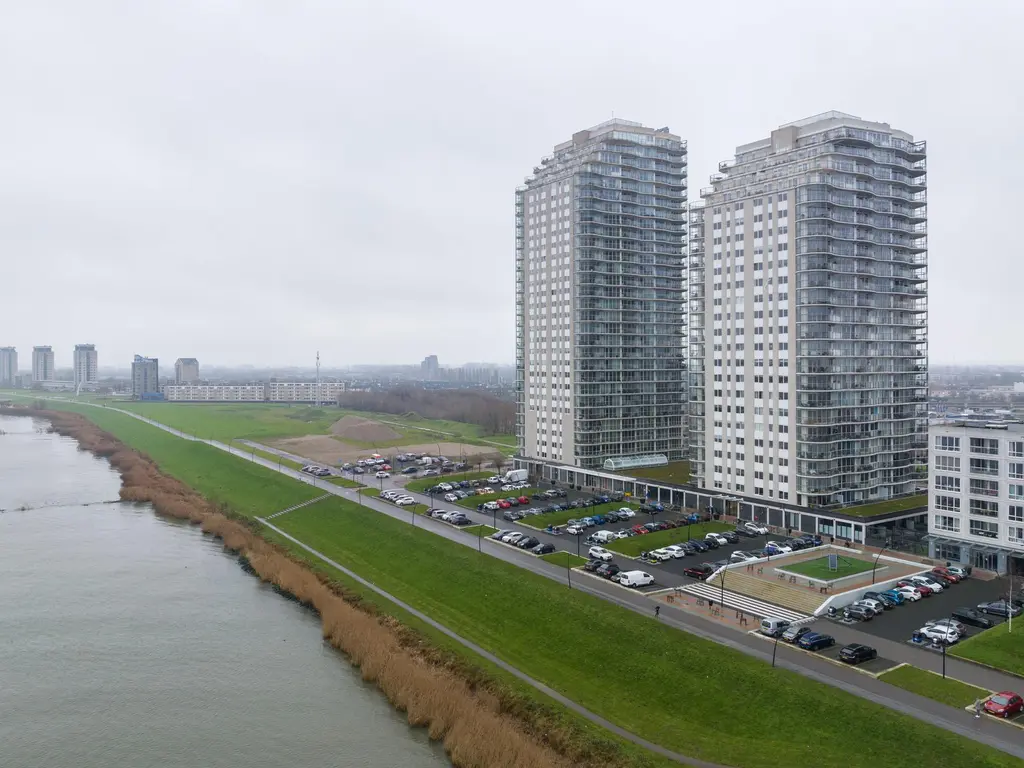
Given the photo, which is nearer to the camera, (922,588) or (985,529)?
(922,588)

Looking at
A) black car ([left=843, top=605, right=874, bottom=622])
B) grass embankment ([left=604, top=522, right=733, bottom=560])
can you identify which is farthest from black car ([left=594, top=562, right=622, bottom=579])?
black car ([left=843, top=605, right=874, bottom=622])

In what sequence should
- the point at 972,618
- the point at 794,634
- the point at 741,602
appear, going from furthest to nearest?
the point at 741,602 < the point at 972,618 < the point at 794,634

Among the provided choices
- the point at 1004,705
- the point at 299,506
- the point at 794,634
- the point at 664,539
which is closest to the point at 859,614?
the point at 794,634

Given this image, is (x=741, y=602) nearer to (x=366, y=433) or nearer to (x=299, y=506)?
(x=299, y=506)

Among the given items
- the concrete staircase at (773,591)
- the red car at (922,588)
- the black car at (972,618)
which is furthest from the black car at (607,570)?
the black car at (972,618)

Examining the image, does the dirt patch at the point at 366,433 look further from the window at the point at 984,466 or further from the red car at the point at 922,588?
the red car at the point at 922,588

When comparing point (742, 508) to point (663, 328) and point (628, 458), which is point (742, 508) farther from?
point (663, 328)
